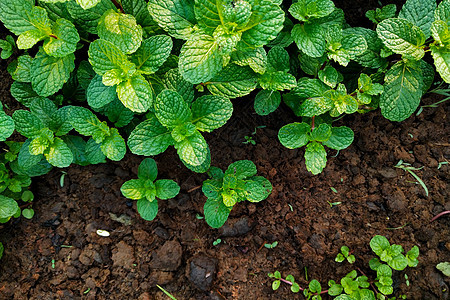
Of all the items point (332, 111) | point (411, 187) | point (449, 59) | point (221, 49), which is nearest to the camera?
point (221, 49)

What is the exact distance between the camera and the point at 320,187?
2.22 metres

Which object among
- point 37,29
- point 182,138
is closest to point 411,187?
point 182,138

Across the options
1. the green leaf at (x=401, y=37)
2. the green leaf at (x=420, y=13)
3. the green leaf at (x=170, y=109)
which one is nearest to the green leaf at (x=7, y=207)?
the green leaf at (x=170, y=109)

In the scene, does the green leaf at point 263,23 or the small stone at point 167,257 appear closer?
the green leaf at point 263,23

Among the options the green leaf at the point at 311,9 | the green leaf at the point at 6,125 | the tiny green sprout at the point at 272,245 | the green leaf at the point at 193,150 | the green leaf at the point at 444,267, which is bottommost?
the green leaf at the point at 444,267

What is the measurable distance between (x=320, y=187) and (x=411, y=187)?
1.70 feet

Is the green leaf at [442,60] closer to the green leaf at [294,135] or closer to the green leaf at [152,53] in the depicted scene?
the green leaf at [294,135]

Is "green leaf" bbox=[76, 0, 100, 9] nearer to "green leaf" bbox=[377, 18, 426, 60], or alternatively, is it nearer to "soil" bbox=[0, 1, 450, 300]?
"soil" bbox=[0, 1, 450, 300]

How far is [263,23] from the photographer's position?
5.48 feet

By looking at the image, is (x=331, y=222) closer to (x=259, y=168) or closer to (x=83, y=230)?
(x=259, y=168)

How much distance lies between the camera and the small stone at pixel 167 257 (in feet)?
7.04

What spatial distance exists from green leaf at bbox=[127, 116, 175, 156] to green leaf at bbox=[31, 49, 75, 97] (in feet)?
1.60

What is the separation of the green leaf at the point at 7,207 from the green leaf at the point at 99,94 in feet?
2.49

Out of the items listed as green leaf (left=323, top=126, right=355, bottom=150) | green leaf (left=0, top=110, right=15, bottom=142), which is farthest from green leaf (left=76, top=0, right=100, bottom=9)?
green leaf (left=323, top=126, right=355, bottom=150)
